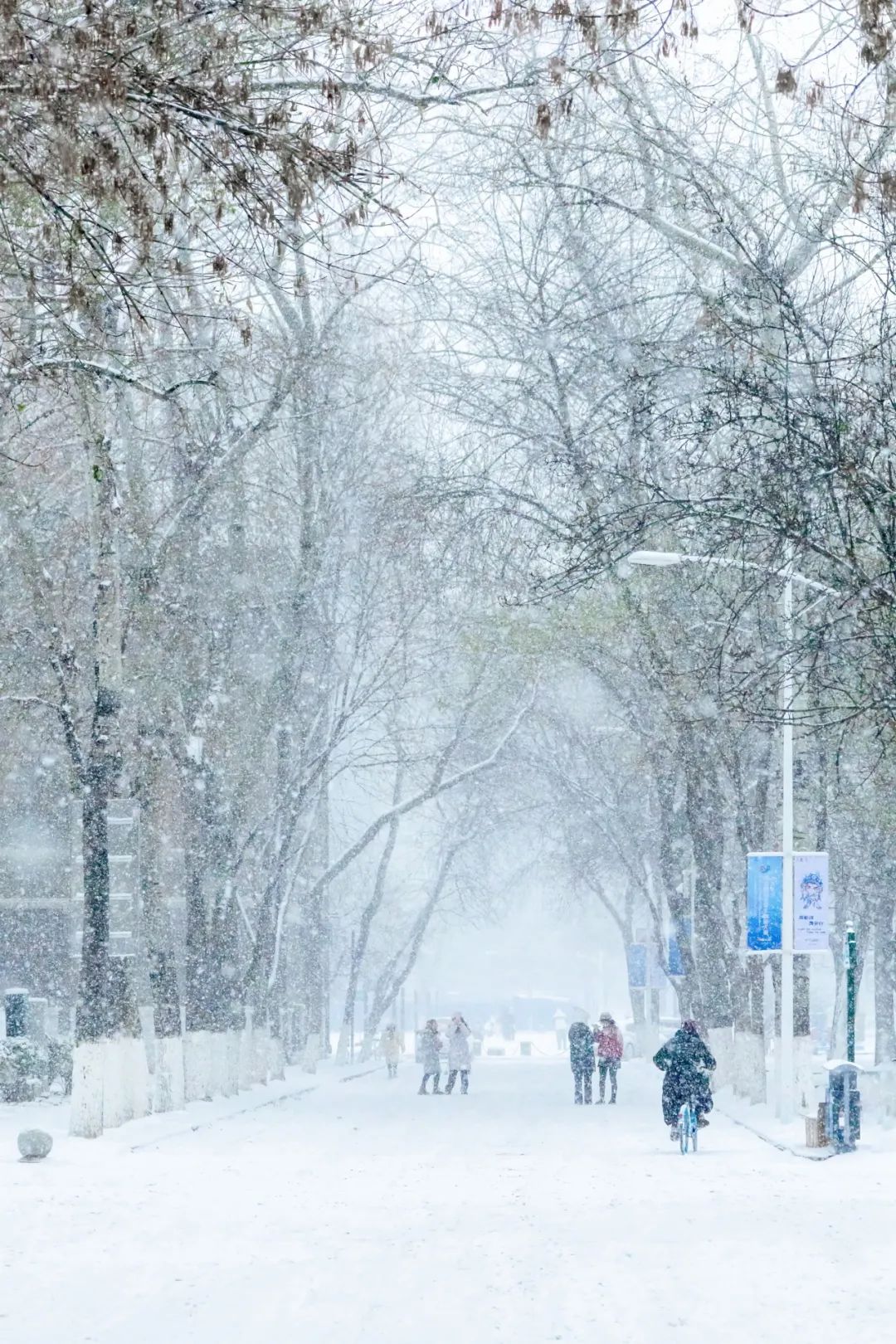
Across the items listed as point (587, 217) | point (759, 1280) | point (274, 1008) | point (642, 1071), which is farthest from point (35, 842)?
point (759, 1280)

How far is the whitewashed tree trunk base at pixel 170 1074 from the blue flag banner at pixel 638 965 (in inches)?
837

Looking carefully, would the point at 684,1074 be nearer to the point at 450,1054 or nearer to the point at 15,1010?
the point at 15,1010

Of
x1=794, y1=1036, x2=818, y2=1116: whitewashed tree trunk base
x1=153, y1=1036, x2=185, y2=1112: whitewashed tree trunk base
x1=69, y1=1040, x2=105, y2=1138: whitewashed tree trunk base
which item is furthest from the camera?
x1=153, y1=1036, x2=185, y2=1112: whitewashed tree trunk base

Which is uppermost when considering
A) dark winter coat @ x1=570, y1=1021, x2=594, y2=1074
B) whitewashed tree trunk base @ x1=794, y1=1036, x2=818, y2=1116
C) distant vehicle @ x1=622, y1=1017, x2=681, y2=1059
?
whitewashed tree trunk base @ x1=794, y1=1036, x2=818, y2=1116

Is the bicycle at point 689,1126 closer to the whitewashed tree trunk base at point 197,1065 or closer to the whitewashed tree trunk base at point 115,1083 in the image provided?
the whitewashed tree trunk base at point 115,1083

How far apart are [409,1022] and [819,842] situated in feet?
381

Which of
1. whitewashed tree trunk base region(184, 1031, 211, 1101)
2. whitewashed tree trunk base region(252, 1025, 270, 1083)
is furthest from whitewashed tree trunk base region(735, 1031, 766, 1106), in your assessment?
whitewashed tree trunk base region(252, 1025, 270, 1083)

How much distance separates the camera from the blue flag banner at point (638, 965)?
5022cm

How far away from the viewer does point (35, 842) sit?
51.8 meters

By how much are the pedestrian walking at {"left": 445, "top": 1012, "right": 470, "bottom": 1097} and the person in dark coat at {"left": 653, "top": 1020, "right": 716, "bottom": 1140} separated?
668 inches

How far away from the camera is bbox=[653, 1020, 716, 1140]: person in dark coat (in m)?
24.1

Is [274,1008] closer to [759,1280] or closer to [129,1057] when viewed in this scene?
[129,1057]

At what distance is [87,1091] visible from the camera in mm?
24312

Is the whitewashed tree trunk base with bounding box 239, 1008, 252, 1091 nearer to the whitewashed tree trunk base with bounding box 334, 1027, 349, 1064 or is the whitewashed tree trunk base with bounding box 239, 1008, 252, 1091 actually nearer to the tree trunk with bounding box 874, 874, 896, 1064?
the tree trunk with bounding box 874, 874, 896, 1064
